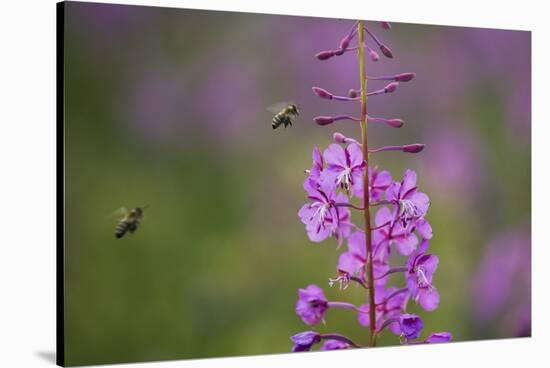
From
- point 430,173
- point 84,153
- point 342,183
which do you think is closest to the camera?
point 342,183

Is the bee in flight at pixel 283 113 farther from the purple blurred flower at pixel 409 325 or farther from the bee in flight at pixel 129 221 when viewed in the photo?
the purple blurred flower at pixel 409 325

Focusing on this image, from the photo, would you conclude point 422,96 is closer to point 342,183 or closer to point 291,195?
point 291,195

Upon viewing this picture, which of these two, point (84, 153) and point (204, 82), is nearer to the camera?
point (84, 153)

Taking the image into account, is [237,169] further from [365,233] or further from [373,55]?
[365,233]

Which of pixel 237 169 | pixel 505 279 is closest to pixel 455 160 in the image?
pixel 505 279

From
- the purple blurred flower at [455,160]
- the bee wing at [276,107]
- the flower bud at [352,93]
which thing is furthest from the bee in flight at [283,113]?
the purple blurred flower at [455,160]

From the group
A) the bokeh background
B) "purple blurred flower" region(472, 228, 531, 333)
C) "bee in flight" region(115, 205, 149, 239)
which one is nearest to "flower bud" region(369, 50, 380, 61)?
the bokeh background

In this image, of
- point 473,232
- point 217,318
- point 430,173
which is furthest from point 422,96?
point 217,318
